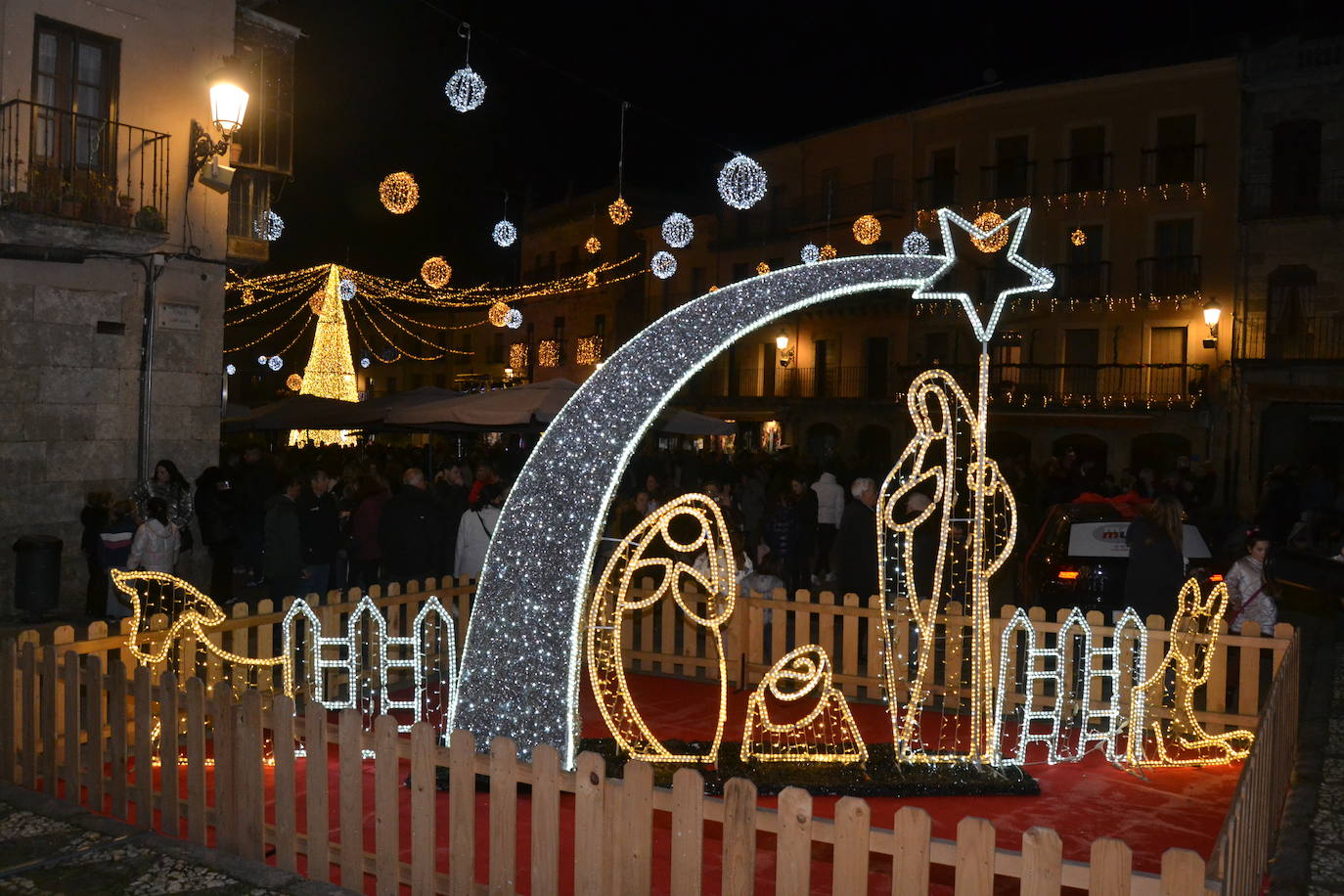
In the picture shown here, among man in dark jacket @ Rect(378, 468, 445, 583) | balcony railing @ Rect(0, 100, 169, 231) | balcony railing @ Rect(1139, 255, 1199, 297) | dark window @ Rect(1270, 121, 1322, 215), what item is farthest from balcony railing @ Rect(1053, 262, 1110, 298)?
balcony railing @ Rect(0, 100, 169, 231)

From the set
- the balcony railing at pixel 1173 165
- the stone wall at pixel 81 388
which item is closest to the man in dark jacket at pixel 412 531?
the stone wall at pixel 81 388

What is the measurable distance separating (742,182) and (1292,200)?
54.1 ft

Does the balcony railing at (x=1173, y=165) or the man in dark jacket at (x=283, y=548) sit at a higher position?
the balcony railing at (x=1173, y=165)

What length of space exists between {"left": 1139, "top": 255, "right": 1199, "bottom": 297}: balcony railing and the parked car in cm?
1913

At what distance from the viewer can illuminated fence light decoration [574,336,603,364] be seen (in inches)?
1628

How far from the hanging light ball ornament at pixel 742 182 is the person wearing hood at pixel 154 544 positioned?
8548 millimetres

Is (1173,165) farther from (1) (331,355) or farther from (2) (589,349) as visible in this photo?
(2) (589,349)

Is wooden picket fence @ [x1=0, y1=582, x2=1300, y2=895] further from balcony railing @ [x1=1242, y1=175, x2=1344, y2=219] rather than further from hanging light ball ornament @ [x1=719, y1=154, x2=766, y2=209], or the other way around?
balcony railing @ [x1=1242, y1=175, x2=1344, y2=219]

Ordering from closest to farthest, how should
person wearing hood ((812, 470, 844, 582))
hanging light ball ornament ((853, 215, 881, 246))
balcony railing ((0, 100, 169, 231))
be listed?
balcony railing ((0, 100, 169, 231)) < person wearing hood ((812, 470, 844, 582)) < hanging light ball ornament ((853, 215, 881, 246))

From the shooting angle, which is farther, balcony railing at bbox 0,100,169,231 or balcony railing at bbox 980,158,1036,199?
balcony railing at bbox 980,158,1036,199

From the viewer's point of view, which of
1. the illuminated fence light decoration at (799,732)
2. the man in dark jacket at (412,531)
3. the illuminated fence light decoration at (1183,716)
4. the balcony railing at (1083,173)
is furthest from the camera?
the balcony railing at (1083,173)

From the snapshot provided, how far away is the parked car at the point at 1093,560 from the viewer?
10.1m

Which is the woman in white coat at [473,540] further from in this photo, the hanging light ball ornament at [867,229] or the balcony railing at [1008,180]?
the balcony railing at [1008,180]

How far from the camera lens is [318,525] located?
1103cm
